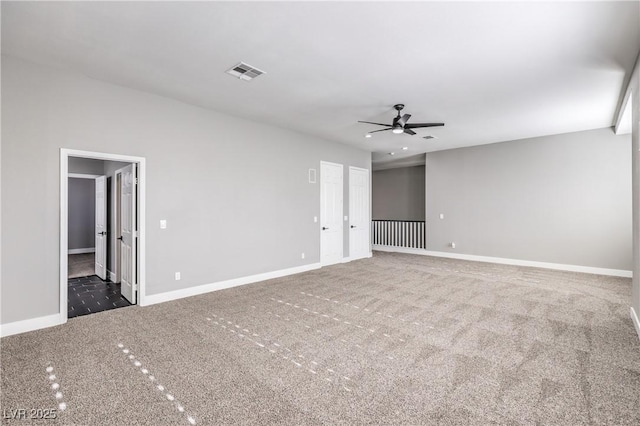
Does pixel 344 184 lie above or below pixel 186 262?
above

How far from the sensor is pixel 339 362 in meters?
2.78

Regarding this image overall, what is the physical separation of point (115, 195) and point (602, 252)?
9.73m

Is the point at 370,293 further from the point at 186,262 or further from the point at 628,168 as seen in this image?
the point at 628,168

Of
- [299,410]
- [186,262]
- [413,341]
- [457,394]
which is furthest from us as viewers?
[186,262]

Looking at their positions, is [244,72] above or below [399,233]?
above

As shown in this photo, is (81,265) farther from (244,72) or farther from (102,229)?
(244,72)

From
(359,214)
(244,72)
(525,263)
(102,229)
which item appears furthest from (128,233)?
(525,263)

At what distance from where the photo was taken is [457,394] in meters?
2.31

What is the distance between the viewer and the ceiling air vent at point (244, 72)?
3.62 meters

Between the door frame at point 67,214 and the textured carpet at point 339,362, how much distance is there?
39 cm

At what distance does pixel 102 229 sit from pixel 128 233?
6.97 feet

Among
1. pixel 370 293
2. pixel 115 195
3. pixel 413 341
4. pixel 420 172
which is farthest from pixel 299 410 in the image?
pixel 420 172

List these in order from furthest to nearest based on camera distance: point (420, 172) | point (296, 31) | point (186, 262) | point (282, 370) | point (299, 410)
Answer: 1. point (420, 172)
2. point (186, 262)
3. point (296, 31)
4. point (282, 370)
5. point (299, 410)

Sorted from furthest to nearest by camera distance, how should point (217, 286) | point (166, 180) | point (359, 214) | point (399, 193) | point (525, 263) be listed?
point (399, 193)
point (359, 214)
point (525, 263)
point (217, 286)
point (166, 180)
